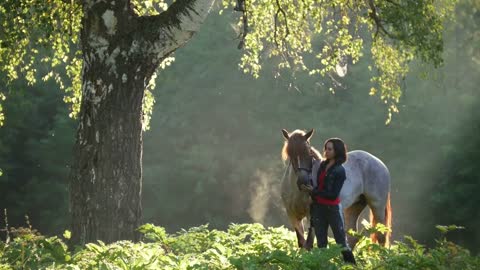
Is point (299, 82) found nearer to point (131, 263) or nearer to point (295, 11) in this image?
point (295, 11)

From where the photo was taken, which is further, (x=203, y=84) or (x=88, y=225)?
(x=203, y=84)

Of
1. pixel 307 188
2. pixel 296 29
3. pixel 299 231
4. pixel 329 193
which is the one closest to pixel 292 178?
pixel 299 231

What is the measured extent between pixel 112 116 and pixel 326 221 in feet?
11.6

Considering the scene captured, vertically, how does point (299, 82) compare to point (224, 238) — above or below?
above

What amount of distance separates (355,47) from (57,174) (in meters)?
34.4

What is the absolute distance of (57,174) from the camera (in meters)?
49.3

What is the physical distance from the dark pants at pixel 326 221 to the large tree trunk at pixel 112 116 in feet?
9.67

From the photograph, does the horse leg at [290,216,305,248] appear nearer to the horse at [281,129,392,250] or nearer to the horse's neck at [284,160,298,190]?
the horse at [281,129,392,250]

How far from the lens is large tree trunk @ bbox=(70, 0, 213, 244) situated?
12.6m

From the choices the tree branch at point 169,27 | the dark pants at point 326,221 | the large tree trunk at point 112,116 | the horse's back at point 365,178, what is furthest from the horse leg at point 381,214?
the tree branch at point 169,27

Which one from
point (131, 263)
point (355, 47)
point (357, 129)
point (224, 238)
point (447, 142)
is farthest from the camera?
point (357, 129)

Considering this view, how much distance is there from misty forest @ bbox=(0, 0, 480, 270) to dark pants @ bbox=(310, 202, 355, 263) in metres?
0.69

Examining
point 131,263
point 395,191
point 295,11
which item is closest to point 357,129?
point 395,191

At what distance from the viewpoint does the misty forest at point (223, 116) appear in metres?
12.7
